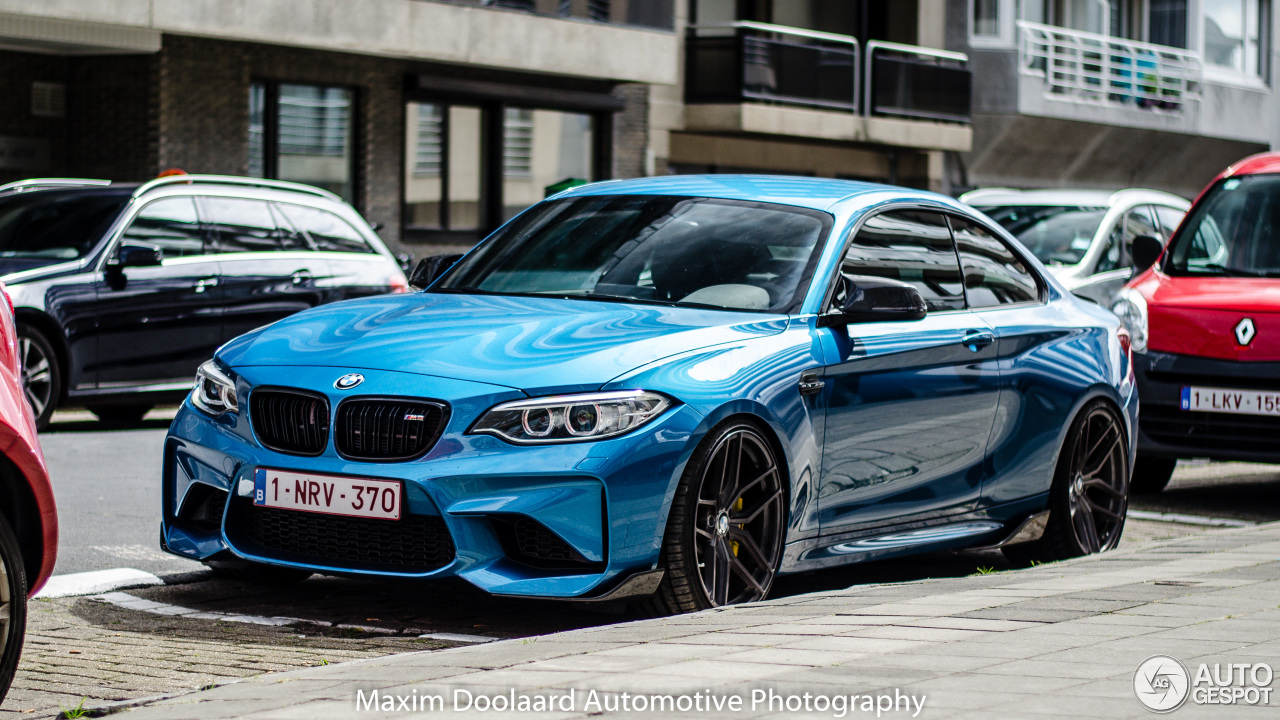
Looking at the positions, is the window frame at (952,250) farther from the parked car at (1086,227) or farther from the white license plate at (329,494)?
the parked car at (1086,227)

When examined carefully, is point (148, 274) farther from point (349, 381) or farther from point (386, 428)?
point (386, 428)

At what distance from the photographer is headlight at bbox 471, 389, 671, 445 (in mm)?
5914

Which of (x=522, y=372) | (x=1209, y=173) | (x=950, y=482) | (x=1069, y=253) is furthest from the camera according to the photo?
(x=1209, y=173)

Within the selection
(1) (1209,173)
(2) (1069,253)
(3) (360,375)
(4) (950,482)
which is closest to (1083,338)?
(4) (950,482)

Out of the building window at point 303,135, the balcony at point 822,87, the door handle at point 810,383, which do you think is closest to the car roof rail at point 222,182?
the door handle at point 810,383

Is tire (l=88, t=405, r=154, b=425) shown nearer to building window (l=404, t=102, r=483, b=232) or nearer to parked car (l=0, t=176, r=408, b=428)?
parked car (l=0, t=176, r=408, b=428)

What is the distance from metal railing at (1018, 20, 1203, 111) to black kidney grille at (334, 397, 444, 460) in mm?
32526

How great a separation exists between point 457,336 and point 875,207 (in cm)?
202

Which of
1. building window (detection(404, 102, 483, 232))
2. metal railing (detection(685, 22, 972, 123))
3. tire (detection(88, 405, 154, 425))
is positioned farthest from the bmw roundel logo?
metal railing (detection(685, 22, 972, 123))

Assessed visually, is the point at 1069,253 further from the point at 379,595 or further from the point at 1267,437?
the point at 379,595

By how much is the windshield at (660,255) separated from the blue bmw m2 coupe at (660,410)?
0.01 metres

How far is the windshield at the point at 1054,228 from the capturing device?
15.5m

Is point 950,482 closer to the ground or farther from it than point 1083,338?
closer to the ground

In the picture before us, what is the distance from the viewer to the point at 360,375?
Answer: 20.1 feet
